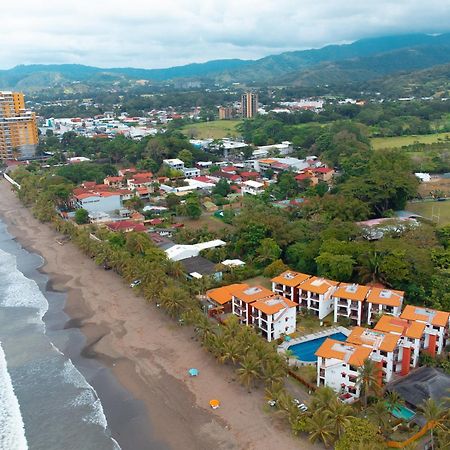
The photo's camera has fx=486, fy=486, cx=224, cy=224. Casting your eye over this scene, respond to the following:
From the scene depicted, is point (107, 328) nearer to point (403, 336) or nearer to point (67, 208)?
point (403, 336)

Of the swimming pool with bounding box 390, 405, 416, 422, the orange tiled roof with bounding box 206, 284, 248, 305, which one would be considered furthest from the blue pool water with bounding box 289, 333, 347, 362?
the orange tiled roof with bounding box 206, 284, 248, 305

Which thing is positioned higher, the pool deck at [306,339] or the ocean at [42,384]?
the pool deck at [306,339]

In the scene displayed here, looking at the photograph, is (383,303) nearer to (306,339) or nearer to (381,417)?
(306,339)

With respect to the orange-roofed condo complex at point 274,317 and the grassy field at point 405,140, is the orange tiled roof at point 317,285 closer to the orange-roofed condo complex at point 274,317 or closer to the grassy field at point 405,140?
the orange-roofed condo complex at point 274,317

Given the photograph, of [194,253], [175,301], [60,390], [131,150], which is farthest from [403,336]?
[131,150]

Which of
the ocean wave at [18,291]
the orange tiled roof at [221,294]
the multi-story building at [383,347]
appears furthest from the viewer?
the ocean wave at [18,291]

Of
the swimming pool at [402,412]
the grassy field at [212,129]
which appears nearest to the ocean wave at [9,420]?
the swimming pool at [402,412]
